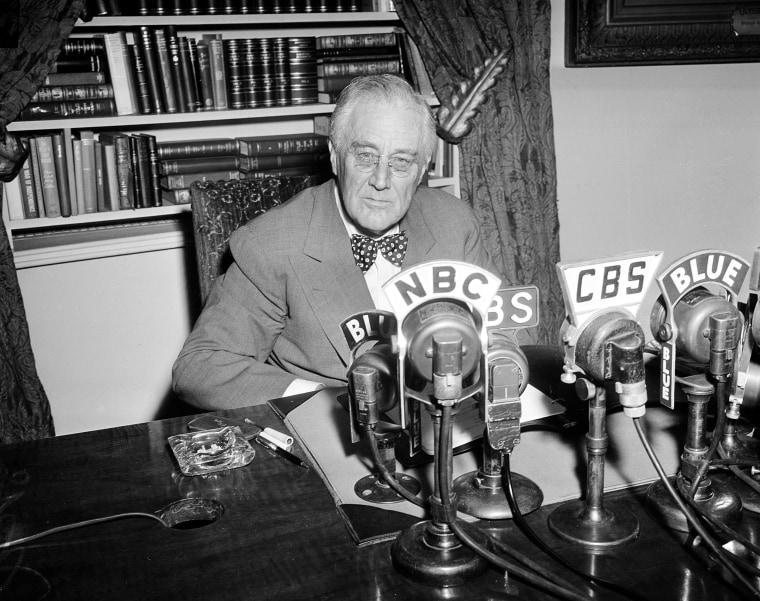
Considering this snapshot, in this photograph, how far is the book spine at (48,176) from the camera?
2510 mm

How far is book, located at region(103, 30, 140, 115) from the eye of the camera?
8.27 ft

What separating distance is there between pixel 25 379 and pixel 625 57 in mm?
2642

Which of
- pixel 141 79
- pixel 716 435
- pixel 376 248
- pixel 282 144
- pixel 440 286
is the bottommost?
pixel 716 435

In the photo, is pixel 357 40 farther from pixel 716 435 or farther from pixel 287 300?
pixel 716 435

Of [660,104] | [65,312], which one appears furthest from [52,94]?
[660,104]

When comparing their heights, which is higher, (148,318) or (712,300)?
(712,300)

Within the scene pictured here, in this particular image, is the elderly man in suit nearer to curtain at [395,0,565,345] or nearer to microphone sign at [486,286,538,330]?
microphone sign at [486,286,538,330]

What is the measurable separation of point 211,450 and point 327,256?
2.19ft

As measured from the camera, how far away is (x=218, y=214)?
1980 millimetres

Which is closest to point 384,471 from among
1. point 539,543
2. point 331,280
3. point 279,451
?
point 539,543

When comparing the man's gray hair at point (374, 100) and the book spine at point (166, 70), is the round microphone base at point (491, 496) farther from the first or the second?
the book spine at point (166, 70)

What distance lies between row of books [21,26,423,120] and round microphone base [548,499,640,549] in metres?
2.12

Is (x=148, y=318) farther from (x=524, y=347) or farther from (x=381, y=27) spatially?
(x=524, y=347)

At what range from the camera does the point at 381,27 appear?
304 centimetres
